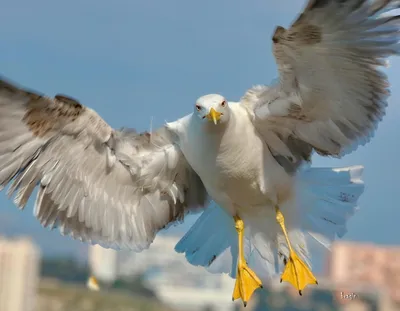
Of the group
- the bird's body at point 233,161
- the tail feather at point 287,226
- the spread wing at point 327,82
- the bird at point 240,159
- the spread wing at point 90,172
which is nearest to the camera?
the spread wing at point 327,82

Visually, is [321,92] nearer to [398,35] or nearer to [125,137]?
[398,35]

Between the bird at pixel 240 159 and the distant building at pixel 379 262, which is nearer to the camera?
the bird at pixel 240 159

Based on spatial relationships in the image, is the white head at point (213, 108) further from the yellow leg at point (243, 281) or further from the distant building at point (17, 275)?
the distant building at point (17, 275)

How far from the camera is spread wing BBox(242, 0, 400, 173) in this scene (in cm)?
406

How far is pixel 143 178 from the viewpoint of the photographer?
195 inches

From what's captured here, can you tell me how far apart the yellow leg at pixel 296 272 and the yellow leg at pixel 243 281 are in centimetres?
14

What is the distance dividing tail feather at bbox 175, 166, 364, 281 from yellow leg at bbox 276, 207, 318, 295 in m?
0.20

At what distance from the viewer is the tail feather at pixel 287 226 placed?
16.3 feet

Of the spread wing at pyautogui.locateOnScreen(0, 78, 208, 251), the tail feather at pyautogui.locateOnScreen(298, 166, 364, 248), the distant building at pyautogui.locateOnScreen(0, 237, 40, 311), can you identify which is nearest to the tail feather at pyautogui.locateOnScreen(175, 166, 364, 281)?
the tail feather at pyautogui.locateOnScreen(298, 166, 364, 248)

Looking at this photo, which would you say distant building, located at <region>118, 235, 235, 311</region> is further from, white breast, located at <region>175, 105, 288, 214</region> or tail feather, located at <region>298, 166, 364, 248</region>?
white breast, located at <region>175, 105, 288, 214</region>

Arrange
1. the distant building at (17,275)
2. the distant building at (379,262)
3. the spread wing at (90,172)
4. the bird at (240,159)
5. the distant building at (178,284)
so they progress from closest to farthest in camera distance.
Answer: the bird at (240,159), the spread wing at (90,172), the distant building at (379,262), the distant building at (17,275), the distant building at (178,284)

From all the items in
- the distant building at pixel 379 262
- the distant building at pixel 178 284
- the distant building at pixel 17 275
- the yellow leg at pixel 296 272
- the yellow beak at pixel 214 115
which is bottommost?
the distant building at pixel 178 284

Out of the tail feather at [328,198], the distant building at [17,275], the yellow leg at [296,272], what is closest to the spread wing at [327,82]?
the tail feather at [328,198]

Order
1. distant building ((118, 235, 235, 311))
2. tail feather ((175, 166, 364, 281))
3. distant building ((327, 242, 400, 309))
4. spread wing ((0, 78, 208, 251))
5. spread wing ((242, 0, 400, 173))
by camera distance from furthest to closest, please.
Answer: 1. distant building ((118, 235, 235, 311))
2. distant building ((327, 242, 400, 309))
3. tail feather ((175, 166, 364, 281))
4. spread wing ((0, 78, 208, 251))
5. spread wing ((242, 0, 400, 173))
